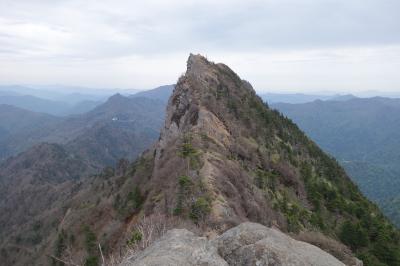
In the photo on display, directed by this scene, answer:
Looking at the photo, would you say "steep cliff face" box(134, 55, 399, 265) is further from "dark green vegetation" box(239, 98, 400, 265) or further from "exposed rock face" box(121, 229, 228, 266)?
"exposed rock face" box(121, 229, 228, 266)

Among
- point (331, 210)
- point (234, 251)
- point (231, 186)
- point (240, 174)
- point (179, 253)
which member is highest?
point (179, 253)

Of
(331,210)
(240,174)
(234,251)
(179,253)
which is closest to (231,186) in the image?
(240,174)

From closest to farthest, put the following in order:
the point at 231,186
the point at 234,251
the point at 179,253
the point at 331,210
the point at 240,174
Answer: the point at 179,253
the point at 234,251
the point at 231,186
the point at 240,174
the point at 331,210

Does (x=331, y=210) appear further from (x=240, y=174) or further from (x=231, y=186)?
(x=231, y=186)

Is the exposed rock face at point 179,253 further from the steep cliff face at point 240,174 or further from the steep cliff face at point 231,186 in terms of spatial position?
the steep cliff face at point 240,174

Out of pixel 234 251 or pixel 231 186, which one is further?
pixel 231 186

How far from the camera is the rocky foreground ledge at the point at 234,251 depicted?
11.3m

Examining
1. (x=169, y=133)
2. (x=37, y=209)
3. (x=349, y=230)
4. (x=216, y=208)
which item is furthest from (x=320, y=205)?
(x=37, y=209)

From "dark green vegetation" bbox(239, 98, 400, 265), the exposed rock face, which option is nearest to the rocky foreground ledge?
the exposed rock face

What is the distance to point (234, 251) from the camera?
494 inches

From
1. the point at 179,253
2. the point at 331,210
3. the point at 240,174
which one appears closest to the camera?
the point at 179,253

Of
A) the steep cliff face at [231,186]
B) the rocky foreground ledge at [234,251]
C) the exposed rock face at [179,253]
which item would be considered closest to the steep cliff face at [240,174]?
the steep cliff face at [231,186]

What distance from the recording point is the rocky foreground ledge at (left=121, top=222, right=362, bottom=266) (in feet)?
37.2

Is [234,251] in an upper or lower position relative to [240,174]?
upper
